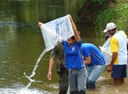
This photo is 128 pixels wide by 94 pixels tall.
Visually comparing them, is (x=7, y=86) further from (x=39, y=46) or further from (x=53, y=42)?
(x=39, y=46)

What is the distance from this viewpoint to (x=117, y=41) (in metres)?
10.1

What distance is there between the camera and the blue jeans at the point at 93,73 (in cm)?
1014

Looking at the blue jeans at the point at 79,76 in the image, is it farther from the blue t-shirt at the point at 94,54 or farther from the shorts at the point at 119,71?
the shorts at the point at 119,71

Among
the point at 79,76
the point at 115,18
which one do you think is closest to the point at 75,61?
the point at 79,76

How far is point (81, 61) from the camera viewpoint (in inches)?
316

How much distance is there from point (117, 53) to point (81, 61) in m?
2.38

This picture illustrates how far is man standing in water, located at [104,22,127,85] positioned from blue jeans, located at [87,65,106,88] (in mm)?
205

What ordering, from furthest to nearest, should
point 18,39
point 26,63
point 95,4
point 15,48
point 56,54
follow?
1. point 95,4
2. point 18,39
3. point 15,48
4. point 26,63
5. point 56,54

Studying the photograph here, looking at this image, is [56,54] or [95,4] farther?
[95,4]

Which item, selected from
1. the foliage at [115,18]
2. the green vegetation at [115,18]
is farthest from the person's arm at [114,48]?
the foliage at [115,18]

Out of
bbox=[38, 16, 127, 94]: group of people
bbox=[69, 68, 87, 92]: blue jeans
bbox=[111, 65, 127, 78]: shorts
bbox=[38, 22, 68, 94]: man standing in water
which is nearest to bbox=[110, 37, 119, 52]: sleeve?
bbox=[38, 16, 127, 94]: group of people

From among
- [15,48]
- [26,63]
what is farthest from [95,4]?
[26,63]

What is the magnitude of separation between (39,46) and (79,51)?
30.3ft

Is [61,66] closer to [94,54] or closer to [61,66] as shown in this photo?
[61,66]
